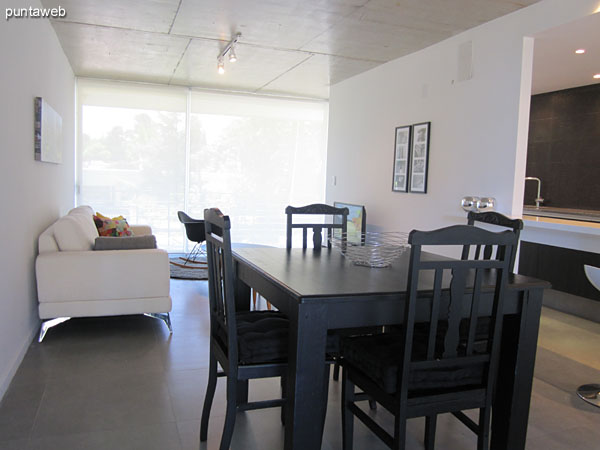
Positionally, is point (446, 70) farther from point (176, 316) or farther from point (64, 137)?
point (64, 137)

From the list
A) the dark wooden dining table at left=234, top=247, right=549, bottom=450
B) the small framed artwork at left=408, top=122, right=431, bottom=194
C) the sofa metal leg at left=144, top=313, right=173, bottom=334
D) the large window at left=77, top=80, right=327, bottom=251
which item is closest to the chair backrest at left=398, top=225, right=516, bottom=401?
the dark wooden dining table at left=234, top=247, right=549, bottom=450

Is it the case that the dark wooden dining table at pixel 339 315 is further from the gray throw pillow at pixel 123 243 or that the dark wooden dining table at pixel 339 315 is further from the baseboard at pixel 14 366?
the gray throw pillow at pixel 123 243

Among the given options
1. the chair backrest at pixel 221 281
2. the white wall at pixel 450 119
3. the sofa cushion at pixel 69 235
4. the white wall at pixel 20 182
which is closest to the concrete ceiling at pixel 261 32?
the white wall at pixel 450 119

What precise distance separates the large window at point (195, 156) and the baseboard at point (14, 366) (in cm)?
428

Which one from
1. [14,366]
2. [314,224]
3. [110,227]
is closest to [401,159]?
[314,224]

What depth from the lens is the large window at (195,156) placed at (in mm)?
7559

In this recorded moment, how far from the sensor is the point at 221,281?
2.19 m

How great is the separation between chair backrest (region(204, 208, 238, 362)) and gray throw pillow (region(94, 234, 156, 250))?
6.15ft

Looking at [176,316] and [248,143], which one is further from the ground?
[248,143]

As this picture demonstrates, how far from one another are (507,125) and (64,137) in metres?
4.70

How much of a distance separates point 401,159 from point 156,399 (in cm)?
369

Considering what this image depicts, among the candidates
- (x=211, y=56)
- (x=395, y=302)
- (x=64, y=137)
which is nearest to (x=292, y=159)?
(x=211, y=56)

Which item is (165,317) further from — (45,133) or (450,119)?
(450,119)

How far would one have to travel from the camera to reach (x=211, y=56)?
5828 mm
